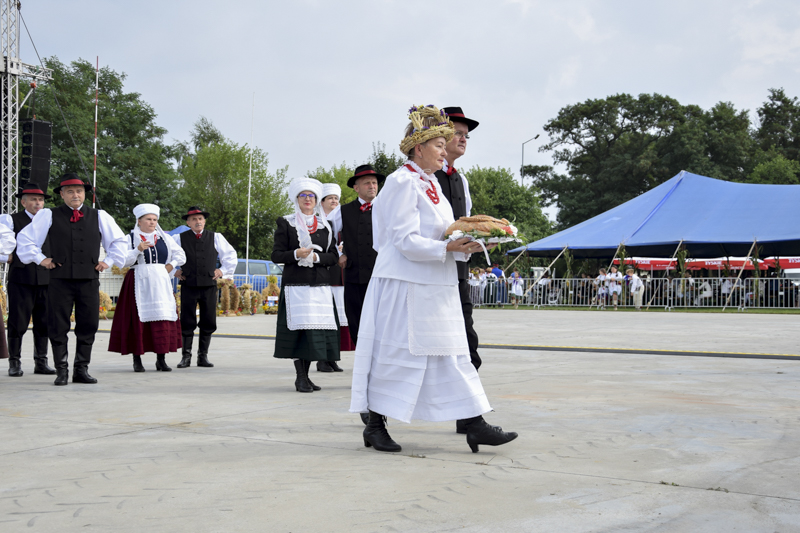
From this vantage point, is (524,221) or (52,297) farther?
(524,221)

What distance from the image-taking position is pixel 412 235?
4.30 m

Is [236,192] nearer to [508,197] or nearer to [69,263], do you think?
[508,197]

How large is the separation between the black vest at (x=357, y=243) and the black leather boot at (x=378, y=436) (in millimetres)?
3025

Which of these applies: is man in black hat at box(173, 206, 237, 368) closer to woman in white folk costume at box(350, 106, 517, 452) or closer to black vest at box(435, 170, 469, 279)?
black vest at box(435, 170, 469, 279)

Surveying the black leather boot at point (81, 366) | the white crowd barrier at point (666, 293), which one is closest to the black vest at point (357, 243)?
the black leather boot at point (81, 366)

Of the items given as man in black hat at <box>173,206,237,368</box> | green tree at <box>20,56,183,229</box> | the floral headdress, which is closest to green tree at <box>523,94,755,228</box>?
green tree at <box>20,56,183,229</box>

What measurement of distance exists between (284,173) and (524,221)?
54.6 ft

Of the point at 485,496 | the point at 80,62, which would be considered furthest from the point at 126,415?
the point at 80,62

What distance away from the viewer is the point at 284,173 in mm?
51594

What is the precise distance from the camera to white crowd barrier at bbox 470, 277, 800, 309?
26.0 m

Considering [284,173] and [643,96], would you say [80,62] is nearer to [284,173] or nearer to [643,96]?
[284,173]

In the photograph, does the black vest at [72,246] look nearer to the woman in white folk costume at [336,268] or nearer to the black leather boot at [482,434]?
the woman in white folk costume at [336,268]

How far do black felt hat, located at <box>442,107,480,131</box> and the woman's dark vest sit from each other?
4.89 metres

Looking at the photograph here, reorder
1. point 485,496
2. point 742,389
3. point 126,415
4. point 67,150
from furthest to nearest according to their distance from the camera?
point 67,150
point 742,389
point 126,415
point 485,496
